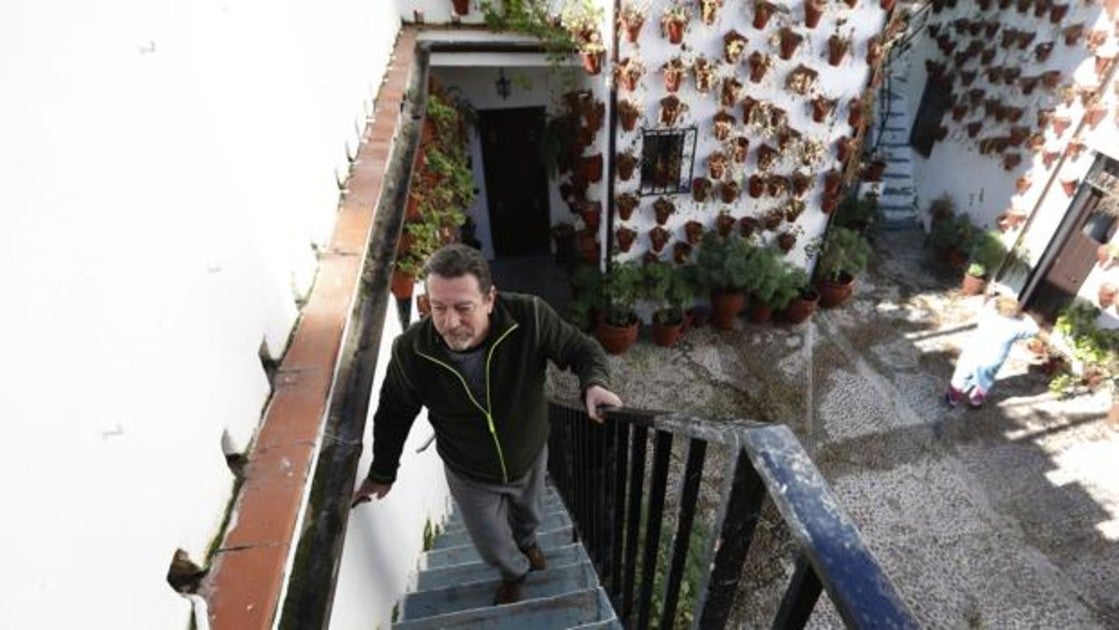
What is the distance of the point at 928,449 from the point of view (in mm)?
6719

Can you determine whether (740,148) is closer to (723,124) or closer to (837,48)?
(723,124)

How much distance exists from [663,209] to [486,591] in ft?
17.8

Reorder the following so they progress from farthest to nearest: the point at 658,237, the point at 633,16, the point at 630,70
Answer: the point at 658,237, the point at 630,70, the point at 633,16

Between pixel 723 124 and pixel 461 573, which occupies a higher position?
pixel 723 124

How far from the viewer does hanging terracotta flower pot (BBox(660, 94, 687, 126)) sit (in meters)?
6.80

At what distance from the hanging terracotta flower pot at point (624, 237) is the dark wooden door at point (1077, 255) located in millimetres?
5937

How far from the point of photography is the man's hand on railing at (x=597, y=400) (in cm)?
215

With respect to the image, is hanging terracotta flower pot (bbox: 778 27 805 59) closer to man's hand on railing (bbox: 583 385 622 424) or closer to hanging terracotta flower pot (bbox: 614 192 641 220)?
hanging terracotta flower pot (bbox: 614 192 641 220)

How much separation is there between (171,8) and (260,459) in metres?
1.13

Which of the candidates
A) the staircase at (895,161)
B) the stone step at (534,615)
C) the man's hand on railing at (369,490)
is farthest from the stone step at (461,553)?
the staircase at (895,161)

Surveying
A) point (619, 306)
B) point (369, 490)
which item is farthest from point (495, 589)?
point (619, 306)

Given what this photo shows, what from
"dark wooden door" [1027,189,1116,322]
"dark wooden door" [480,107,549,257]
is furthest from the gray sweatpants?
"dark wooden door" [1027,189,1116,322]

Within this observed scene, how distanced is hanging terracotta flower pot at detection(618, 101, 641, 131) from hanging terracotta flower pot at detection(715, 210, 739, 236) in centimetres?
191

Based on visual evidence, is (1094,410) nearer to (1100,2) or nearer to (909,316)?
(909,316)
